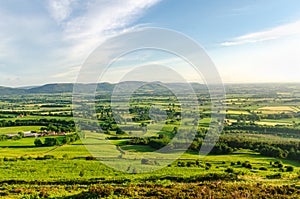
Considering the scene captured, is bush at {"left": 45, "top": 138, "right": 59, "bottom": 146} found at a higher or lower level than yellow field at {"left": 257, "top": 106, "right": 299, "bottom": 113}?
Result: lower

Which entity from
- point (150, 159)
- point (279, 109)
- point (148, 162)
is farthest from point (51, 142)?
point (279, 109)

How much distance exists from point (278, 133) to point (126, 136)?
99.3 feet

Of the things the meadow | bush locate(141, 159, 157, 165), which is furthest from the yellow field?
bush locate(141, 159, 157, 165)

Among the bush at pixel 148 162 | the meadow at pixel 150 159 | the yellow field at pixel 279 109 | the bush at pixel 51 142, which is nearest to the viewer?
the meadow at pixel 150 159

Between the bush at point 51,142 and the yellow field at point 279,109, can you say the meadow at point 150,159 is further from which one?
the yellow field at point 279,109

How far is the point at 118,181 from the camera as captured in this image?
20344 millimetres

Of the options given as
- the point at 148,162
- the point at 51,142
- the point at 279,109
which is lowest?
the point at 51,142

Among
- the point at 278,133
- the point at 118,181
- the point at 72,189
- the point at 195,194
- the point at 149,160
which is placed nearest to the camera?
the point at 195,194

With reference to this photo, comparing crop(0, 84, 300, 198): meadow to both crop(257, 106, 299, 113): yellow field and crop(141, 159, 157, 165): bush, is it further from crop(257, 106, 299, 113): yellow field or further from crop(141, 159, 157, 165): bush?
crop(257, 106, 299, 113): yellow field

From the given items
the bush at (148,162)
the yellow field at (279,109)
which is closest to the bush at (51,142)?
the bush at (148,162)

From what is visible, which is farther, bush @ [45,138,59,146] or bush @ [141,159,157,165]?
bush @ [45,138,59,146]

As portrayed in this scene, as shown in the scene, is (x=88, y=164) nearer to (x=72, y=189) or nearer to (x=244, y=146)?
(x=72, y=189)

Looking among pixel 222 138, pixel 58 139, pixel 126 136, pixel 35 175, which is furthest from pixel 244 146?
pixel 58 139

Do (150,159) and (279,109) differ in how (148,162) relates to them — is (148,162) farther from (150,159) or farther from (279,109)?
(279,109)
